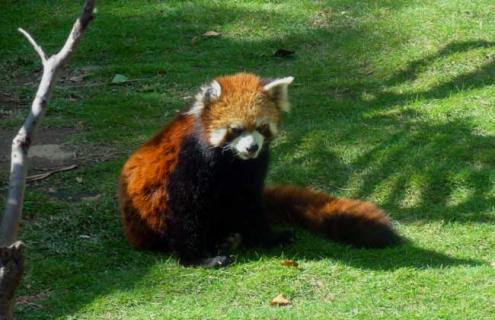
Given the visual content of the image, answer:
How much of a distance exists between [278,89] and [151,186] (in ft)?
3.37

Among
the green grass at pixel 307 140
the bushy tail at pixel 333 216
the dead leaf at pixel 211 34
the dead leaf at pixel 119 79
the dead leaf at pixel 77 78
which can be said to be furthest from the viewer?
the dead leaf at pixel 211 34

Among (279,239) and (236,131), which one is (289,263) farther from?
(236,131)

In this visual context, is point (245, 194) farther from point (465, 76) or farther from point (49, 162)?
point (465, 76)

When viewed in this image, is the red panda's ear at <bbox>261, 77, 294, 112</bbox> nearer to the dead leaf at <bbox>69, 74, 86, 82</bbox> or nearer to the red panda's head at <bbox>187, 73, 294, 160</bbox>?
the red panda's head at <bbox>187, 73, 294, 160</bbox>

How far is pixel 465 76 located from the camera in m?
8.95

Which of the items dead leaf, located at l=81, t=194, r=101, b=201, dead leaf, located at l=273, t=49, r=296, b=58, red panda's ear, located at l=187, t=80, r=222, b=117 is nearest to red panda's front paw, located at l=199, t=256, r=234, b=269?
red panda's ear, located at l=187, t=80, r=222, b=117

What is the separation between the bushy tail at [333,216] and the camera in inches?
232

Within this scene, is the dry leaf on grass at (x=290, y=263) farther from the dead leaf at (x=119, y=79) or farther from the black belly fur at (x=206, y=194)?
the dead leaf at (x=119, y=79)

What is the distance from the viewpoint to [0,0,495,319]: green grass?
207 inches

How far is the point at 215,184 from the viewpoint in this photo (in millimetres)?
5543

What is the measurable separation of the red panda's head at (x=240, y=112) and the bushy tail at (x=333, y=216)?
746mm

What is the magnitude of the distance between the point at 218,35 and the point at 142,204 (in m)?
5.43

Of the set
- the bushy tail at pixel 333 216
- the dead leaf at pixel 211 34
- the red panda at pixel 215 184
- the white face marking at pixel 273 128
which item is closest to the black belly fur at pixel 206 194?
the red panda at pixel 215 184

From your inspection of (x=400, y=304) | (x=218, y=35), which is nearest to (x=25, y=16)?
(x=218, y=35)
